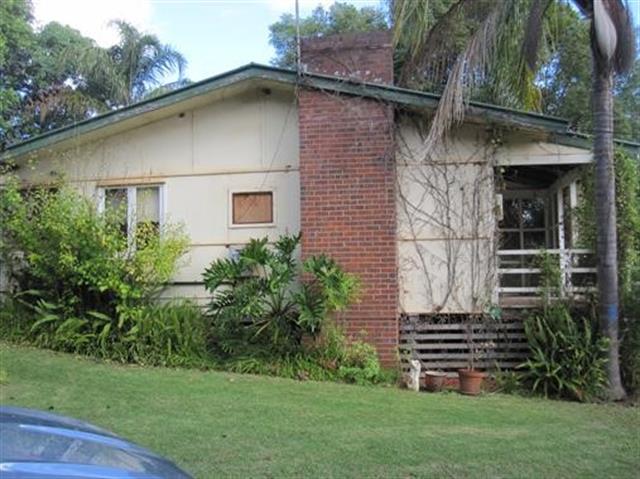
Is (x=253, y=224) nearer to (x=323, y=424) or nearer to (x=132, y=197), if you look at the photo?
(x=132, y=197)

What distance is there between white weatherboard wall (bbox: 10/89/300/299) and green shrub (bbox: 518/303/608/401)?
3939mm

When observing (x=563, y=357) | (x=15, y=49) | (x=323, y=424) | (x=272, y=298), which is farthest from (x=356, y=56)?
(x=15, y=49)

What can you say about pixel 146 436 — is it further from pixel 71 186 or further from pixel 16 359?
pixel 71 186

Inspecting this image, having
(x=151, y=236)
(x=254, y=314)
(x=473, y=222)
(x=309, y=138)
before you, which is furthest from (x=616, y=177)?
(x=151, y=236)

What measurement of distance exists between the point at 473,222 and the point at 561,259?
1.35m

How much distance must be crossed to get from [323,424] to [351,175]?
4312 mm

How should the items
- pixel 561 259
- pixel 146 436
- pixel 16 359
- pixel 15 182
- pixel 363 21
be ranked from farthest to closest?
pixel 363 21 → pixel 15 182 → pixel 561 259 → pixel 16 359 → pixel 146 436

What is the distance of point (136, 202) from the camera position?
448 inches

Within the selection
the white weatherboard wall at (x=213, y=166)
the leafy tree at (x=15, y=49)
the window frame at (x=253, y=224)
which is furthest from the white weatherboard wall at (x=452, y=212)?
the leafy tree at (x=15, y=49)

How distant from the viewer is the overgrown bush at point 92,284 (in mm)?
9797

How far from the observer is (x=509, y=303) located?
9984 millimetres

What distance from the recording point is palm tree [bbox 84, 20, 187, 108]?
842 inches

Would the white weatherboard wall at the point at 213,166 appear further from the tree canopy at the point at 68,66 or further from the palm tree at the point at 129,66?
the palm tree at the point at 129,66

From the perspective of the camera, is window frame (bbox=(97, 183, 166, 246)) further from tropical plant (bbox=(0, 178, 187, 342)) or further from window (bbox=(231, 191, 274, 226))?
window (bbox=(231, 191, 274, 226))
